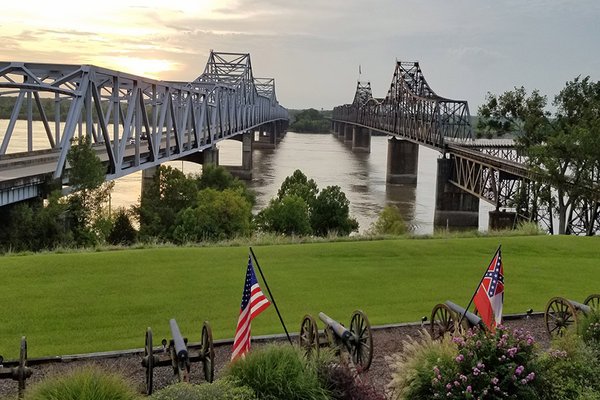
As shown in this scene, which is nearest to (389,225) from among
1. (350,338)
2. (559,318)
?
(559,318)

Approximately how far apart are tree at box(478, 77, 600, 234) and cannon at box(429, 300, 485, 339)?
2391 centimetres

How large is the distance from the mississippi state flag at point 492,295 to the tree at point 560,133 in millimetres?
25086

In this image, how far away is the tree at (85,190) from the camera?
22600 mm

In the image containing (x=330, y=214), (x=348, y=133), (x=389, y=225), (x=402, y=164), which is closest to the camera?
(x=389, y=225)

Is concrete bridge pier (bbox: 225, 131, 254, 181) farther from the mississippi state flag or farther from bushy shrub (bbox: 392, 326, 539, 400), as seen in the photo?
bushy shrub (bbox: 392, 326, 539, 400)

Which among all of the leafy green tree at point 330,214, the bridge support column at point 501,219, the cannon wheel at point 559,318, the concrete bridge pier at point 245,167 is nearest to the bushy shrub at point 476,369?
the cannon wheel at point 559,318

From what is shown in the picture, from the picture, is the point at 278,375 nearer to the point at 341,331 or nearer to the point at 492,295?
the point at 341,331

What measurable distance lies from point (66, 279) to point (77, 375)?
6919mm

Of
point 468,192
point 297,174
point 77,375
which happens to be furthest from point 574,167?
point 77,375

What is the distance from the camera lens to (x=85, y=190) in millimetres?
23953

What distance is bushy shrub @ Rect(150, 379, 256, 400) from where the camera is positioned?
5.57m

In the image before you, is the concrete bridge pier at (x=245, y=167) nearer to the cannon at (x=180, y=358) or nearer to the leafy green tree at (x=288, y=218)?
the leafy green tree at (x=288, y=218)

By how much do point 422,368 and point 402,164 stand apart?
2495 inches

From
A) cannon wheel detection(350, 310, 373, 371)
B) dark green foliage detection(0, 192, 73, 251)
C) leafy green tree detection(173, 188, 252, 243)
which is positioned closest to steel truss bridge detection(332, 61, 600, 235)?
leafy green tree detection(173, 188, 252, 243)
